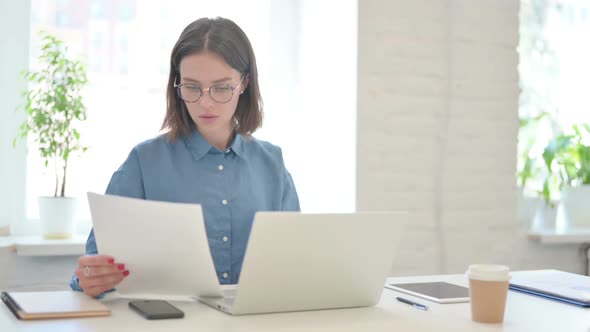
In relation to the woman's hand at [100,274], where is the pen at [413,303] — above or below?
below

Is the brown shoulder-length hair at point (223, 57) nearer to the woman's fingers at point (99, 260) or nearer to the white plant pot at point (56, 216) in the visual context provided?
the woman's fingers at point (99, 260)

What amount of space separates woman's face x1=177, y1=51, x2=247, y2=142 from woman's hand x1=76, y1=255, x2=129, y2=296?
532 millimetres

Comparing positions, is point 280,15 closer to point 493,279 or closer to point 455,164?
point 455,164

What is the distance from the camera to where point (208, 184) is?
199 cm

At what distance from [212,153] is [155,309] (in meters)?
0.71

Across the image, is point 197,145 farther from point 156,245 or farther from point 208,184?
point 156,245

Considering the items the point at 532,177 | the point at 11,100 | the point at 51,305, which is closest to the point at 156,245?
the point at 51,305

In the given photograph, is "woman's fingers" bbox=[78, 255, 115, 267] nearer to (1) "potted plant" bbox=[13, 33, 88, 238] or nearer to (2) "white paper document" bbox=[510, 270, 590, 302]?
(2) "white paper document" bbox=[510, 270, 590, 302]

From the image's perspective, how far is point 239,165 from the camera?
2062mm

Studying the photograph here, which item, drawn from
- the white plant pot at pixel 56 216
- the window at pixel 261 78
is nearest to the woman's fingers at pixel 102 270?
the white plant pot at pixel 56 216

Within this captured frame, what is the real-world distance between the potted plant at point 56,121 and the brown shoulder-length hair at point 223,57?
69cm

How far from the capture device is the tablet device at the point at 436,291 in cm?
161

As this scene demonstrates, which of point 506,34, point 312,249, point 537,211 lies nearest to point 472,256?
point 537,211

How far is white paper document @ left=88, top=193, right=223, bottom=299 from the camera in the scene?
134 centimetres
